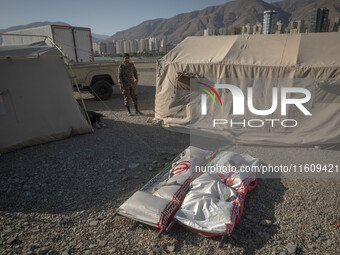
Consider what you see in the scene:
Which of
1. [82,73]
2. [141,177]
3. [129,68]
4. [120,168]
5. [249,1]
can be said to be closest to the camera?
[141,177]

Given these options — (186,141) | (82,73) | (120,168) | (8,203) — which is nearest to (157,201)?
(120,168)

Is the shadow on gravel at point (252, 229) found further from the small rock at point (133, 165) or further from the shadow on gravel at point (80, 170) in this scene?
the small rock at point (133, 165)

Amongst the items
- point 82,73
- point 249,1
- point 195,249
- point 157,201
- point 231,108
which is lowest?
point 195,249

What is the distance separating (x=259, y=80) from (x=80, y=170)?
4360mm

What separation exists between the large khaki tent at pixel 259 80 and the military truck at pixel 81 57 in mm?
3266

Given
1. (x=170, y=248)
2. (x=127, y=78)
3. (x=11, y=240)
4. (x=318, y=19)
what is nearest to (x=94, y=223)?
(x=11, y=240)

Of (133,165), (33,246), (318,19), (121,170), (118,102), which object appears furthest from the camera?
(318,19)

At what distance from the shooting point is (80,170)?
4.33 metres

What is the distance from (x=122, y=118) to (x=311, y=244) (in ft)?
19.7

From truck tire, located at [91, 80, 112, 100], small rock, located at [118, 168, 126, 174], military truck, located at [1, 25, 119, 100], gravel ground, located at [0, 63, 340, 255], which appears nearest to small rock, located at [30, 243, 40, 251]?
gravel ground, located at [0, 63, 340, 255]

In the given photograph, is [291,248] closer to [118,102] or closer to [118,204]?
[118,204]

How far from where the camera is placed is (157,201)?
9.57 ft

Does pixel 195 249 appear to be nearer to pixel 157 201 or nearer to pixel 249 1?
pixel 157 201

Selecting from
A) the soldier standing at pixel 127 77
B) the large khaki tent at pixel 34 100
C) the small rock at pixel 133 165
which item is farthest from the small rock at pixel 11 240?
the soldier standing at pixel 127 77
